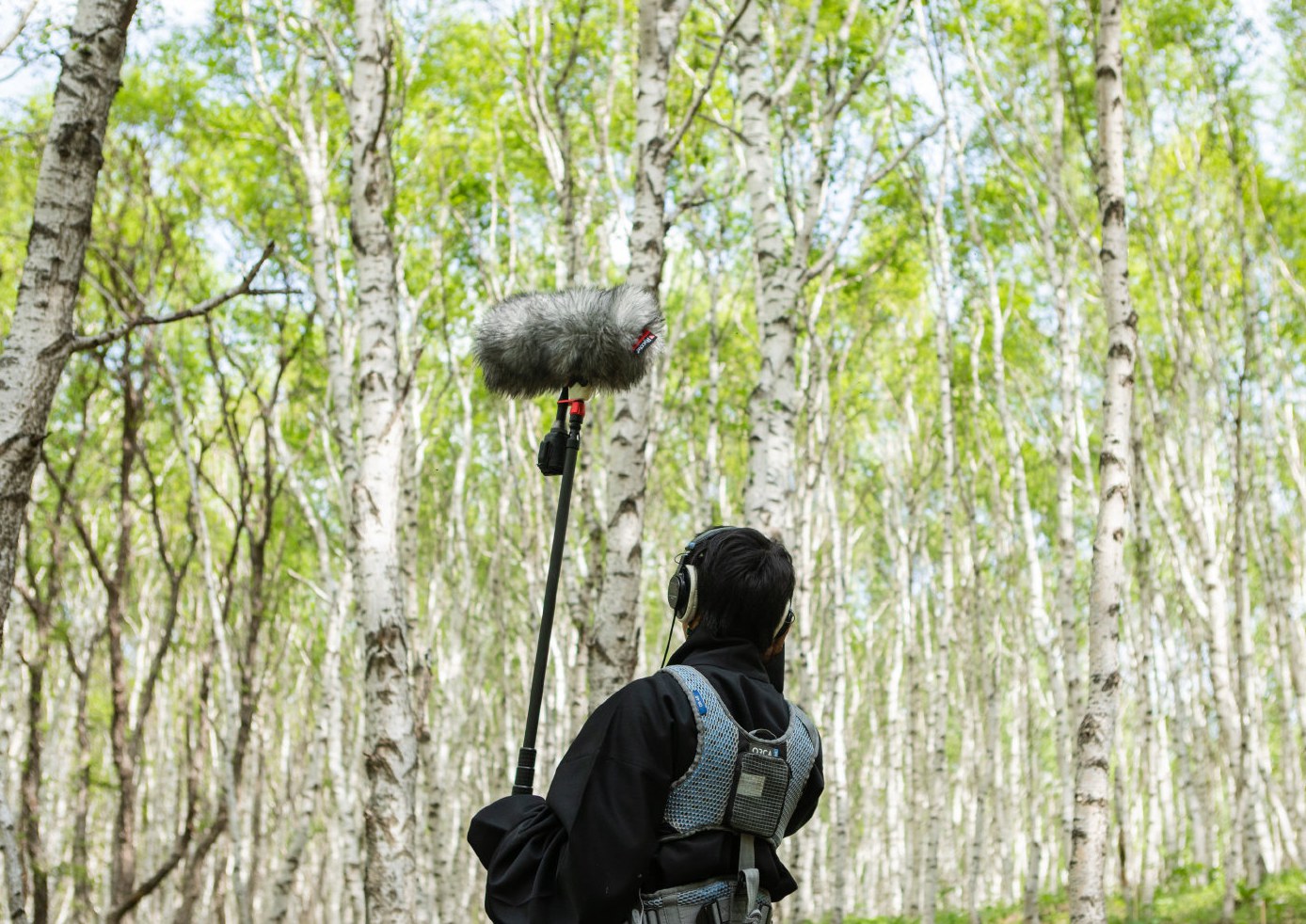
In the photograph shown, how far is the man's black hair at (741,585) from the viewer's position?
2.35m

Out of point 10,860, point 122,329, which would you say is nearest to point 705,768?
point 122,329

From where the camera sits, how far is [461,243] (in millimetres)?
14641

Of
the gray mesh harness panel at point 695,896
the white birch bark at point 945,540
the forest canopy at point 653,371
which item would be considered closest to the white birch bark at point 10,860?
the forest canopy at point 653,371

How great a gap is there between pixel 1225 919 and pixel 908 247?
946 centimetres

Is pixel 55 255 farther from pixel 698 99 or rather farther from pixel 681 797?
pixel 698 99

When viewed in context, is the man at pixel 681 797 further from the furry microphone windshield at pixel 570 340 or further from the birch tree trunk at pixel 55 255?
the birch tree trunk at pixel 55 255

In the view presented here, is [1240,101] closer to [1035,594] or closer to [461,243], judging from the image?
[1035,594]

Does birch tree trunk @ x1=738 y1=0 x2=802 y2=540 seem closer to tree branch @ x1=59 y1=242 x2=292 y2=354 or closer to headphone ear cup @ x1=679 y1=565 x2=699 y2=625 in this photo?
tree branch @ x1=59 y1=242 x2=292 y2=354

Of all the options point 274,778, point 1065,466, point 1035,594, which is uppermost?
point 1065,466

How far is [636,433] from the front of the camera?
18.7ft

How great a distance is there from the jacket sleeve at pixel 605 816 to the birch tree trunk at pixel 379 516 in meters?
3.33

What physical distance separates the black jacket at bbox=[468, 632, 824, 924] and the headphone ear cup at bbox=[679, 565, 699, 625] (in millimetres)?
122

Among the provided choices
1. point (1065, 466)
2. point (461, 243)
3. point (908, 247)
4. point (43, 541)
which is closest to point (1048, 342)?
point (908, 247)

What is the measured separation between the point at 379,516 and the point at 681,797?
367 cm
